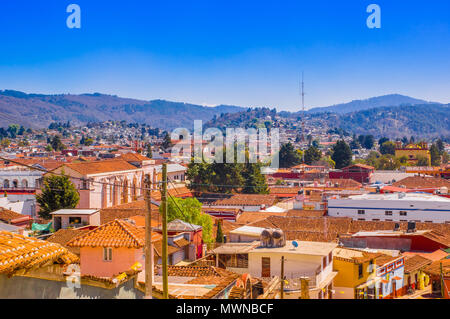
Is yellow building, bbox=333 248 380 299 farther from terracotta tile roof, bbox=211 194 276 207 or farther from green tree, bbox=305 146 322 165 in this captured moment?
green tree, bbox=305 146 322 165

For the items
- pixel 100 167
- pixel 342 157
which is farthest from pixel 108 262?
pixel 342 157

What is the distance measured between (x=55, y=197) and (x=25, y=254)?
33.5m

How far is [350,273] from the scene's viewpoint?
58.6ft

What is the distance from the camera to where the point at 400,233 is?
2631cm

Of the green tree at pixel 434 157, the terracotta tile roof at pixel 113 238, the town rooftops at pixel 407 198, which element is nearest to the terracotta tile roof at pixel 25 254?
the terracotta tile roof at pixel 113 238

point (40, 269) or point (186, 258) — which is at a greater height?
point (40, 269)

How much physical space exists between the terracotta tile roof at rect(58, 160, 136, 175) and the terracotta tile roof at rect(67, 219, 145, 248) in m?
36.8

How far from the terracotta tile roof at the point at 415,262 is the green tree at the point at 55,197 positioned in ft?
82.6

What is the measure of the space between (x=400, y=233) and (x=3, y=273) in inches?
917

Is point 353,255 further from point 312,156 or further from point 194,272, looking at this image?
point 312,156

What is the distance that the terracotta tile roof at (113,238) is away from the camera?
1098cm

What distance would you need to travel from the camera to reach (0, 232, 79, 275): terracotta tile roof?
6.10 metres
